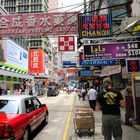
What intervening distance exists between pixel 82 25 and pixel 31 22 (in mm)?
7242

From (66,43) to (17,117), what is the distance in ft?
41.4

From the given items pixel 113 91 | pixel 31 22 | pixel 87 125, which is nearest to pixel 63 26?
pixel 31 22

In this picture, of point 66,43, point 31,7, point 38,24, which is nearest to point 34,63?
point 66,43

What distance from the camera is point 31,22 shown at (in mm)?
19109

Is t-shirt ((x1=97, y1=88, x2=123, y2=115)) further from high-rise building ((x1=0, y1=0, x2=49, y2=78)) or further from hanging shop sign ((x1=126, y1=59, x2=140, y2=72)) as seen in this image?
high-rise building ((x1=0, y1=0, x2=49, y2=78))

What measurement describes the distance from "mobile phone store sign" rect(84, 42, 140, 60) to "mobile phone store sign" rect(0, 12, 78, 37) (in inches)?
351

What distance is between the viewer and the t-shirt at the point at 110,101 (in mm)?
6645

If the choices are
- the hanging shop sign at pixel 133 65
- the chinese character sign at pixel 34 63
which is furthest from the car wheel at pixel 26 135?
the chinese character sign at pixel 34 63

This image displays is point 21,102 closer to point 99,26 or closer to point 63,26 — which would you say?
point 99,26

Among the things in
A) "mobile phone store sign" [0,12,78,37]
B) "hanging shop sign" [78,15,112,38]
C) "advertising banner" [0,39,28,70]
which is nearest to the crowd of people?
"hanging shop sign" [78,15,112,38]

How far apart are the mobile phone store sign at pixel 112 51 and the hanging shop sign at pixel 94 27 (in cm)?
235

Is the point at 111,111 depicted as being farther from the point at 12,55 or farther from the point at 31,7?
the point at 31,7

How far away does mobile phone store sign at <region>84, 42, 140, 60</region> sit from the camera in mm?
9734

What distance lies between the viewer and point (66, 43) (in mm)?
20328
